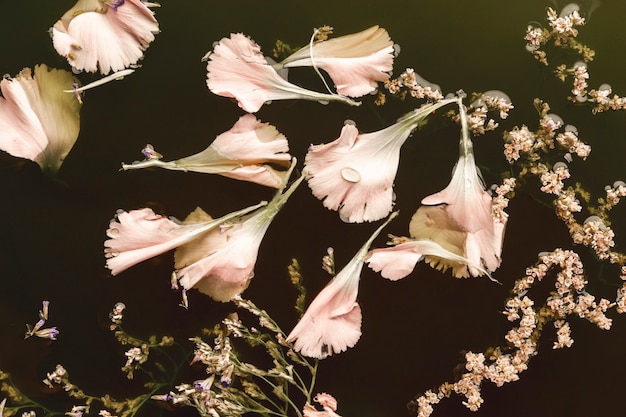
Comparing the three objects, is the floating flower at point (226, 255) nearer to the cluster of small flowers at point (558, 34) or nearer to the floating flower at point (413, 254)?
the floating flower at point (413, 254)

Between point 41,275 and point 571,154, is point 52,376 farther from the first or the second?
point 571,154

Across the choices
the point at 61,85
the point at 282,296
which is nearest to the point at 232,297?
the point at 282,296

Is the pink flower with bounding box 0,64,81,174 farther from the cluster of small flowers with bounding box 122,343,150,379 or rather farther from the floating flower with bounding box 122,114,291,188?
the cluster of small flowers with bounding box 122,343,150,379

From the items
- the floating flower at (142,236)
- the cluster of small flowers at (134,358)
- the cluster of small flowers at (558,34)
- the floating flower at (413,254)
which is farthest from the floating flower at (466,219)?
the cluster of small flowers at (134,358)

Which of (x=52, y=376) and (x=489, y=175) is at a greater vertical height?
(x=489, y=175)

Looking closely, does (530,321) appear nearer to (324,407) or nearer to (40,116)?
(324,407)

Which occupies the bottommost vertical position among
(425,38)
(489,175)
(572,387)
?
(572,387)

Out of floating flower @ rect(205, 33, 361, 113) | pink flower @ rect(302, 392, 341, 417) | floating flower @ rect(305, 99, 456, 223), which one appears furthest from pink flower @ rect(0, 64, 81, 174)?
pink flower @ rect(302, 392, 341, 417)
